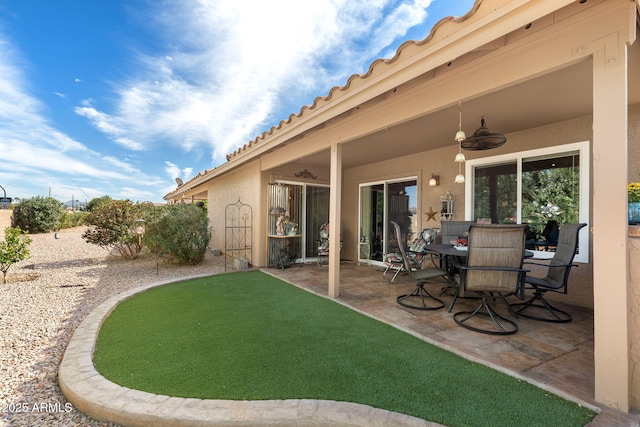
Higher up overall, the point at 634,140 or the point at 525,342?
the point at 634,140

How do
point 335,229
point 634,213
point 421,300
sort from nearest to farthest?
point 634,213, point 421,300, point 335,229

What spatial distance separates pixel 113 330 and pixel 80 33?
27.5ft

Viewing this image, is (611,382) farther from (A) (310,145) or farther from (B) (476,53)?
(A) (310,145)

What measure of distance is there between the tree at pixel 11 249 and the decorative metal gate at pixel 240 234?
415cm

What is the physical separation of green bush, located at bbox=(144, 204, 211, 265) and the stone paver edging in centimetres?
562

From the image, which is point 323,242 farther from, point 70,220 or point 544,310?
point 70,220

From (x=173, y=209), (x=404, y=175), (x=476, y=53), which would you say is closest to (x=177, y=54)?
(x=173, y=209)

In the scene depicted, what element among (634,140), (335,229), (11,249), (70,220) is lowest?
(11,249)

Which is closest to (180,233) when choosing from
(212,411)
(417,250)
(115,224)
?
(115,224)

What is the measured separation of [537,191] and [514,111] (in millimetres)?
1620

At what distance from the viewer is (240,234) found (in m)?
8.84

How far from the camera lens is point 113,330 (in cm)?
327

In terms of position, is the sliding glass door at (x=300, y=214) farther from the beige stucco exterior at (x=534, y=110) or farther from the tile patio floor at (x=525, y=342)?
the tile patio floor at (x=525, y=342)

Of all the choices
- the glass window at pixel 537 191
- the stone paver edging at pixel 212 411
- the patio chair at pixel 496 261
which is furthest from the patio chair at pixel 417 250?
the stone paver edging at pixel 212 411
